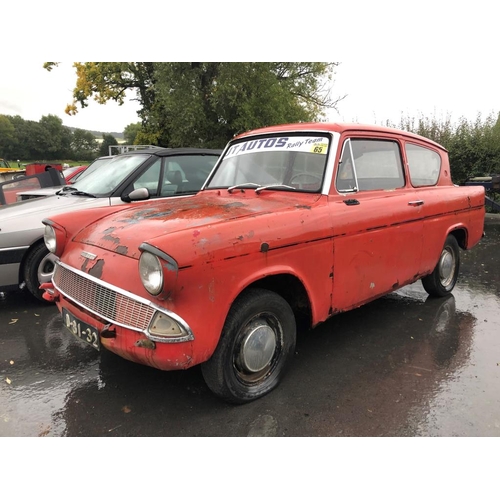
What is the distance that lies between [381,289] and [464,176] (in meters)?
11.5

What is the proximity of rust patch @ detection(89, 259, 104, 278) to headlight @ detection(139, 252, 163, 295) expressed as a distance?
0.45 metres

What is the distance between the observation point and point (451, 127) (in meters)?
13.7

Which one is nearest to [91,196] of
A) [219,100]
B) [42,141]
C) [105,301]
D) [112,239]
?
[112,239]

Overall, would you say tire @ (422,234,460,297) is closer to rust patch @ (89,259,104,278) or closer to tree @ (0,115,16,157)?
rust patch @ (89,259,104,278)

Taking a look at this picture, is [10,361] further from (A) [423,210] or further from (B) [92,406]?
(A) [423,210]

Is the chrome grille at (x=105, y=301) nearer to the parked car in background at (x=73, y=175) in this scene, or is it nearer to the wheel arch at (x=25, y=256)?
the wheel arch at (x=25, y=256)

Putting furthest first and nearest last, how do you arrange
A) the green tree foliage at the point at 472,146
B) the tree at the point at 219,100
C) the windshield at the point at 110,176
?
the tree at the point at 219,100 < the green tree foliage at the point at 472,146 < the windshield at the point at 110,176

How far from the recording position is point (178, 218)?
Answer: 2.70 m

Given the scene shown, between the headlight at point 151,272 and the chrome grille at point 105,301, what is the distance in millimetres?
129

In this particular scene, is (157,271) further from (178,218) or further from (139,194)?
(139,194)

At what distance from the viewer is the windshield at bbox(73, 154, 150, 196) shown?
5039 millimetres

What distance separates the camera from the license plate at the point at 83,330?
2.49m

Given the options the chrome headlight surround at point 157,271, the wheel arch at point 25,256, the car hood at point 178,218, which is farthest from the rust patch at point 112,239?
the wheel arch at point 25,256

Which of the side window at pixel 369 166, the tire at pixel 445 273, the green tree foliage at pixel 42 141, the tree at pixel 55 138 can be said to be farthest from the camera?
the tree at pixel 55 138
